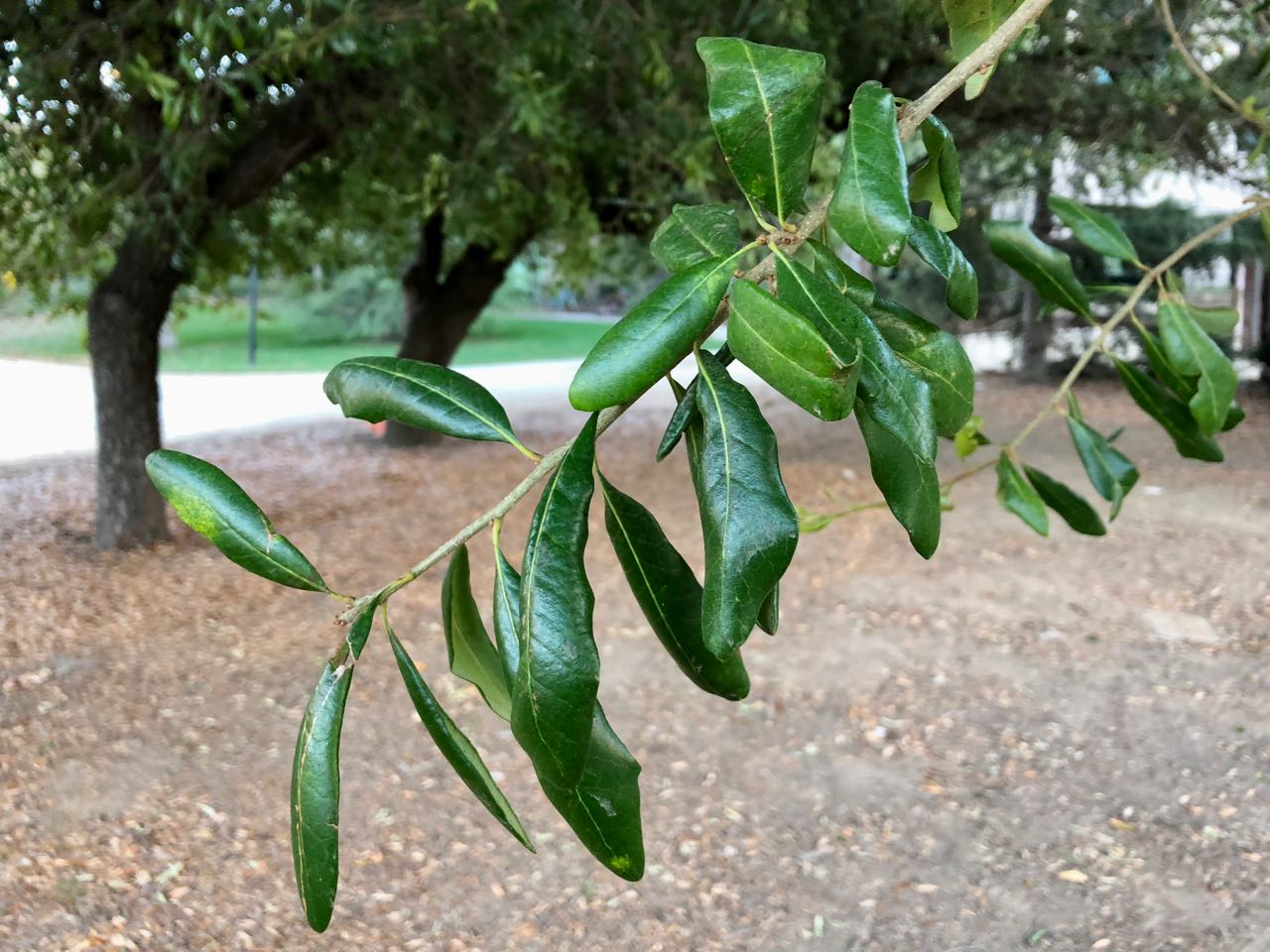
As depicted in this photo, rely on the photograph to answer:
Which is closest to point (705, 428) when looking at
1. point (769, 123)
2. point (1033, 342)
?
point (769, 123)

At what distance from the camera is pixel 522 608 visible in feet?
1.79

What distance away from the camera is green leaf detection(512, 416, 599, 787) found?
0.54 metres

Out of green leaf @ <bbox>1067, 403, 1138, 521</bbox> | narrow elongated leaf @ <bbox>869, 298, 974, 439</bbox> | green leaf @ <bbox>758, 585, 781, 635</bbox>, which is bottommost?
green leaf @ <bbox>1067, 403, 1138, 521</bbox>

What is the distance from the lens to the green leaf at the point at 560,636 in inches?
21.1

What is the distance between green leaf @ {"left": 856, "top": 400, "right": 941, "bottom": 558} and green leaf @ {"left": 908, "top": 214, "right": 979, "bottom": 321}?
94 mm

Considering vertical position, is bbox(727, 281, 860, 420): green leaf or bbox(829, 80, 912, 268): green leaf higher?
bbox(829, 80, 912, 268): green leaf

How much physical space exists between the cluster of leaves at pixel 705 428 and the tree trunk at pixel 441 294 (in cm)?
724

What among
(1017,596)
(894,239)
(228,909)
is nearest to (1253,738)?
(1017,596)

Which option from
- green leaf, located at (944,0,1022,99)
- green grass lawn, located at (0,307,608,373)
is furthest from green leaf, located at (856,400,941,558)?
green grass lawn, located at (0,307,608,373)

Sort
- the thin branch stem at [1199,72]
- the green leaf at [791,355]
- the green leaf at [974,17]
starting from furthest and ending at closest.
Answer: the thin branch stem at [1199,72], the green leaf at [974,17], the green leaf at [791,355]

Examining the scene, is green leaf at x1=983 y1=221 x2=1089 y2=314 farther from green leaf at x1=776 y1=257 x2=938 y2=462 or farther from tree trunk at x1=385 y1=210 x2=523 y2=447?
tree trunk at x1=385 y1=210 x2=523 y2=447

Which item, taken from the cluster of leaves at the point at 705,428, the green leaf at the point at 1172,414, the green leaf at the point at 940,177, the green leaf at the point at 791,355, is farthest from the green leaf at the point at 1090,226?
the green leaf at the point at 791,355

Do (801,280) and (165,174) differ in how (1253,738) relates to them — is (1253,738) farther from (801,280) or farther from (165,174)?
(165,174)

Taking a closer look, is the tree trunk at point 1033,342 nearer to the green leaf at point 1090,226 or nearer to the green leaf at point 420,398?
the green leaf at point 1090,226
